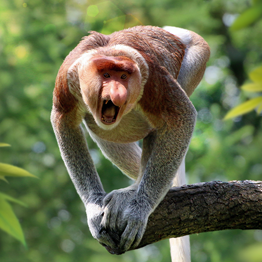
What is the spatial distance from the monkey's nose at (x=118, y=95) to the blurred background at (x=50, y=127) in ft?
14.2

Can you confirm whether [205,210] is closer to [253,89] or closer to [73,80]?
[73,80]

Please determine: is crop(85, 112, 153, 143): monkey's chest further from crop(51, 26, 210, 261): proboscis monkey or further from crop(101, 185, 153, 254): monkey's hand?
crop(101, 185, 153, 254): monkey's hand

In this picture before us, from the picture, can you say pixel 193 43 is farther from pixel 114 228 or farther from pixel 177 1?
pixel 177 1

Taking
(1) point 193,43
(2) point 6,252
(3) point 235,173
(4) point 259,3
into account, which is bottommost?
(2) point 6,252

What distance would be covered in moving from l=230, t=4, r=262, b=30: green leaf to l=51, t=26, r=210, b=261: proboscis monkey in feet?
5.30

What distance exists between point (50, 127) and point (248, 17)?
731 centimetres

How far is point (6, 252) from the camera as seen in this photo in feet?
20.6

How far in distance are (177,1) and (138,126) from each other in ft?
18.4

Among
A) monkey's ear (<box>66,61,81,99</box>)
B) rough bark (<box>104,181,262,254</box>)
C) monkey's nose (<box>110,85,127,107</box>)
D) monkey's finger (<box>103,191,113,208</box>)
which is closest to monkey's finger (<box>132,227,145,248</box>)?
rough bark (<box>104,181,262,254</box>)

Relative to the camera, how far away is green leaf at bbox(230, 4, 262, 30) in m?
0.45

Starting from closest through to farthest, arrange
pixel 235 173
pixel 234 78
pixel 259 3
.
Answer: pixel 259 3 < pixel 235 173 < pixel 234 78

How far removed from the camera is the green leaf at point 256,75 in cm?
46

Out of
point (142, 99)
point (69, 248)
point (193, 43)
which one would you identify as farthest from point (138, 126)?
point (69, 248)

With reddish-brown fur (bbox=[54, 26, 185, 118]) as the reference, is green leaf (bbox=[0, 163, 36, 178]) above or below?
above
